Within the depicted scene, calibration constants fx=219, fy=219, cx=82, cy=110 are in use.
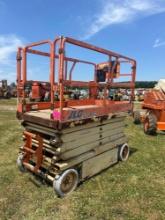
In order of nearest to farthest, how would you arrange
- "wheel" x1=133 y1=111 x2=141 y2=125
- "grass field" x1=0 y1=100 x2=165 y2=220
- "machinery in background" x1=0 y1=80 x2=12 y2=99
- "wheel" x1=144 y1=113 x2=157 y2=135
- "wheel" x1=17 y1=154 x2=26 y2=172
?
"grass field" x1=0 y1=100 x2=165 y2=220, "wheel" x1=17 y1=154 x2=26 y2=172, "wheel" x1=144 y1=113 x2=157 y2=135, "wheel" x1=133 y1=111 x2=141 y2=125, "machinery in background" x1=0 y1=80 x2=12 y2=99

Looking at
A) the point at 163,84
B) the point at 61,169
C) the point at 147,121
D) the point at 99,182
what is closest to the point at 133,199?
the point at 99,182

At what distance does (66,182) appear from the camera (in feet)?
13.1

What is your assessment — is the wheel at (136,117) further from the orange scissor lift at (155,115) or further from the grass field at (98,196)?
the grass field at (98,196)

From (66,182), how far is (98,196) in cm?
62

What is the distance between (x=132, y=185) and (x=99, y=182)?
25.7 inches

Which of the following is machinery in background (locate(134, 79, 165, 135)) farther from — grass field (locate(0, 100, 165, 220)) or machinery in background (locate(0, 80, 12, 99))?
machinery in background (locate(0, 80, 12, 99))

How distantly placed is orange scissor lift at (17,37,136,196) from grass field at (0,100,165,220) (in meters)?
0.23

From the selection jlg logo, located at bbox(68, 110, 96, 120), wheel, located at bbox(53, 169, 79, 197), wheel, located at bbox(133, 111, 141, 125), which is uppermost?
jlg logo, located at bbox(68, 110, 96, 120)

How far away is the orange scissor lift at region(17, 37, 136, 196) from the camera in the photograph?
372 centimetres

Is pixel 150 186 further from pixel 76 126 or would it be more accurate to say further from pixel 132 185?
pixel 76 126

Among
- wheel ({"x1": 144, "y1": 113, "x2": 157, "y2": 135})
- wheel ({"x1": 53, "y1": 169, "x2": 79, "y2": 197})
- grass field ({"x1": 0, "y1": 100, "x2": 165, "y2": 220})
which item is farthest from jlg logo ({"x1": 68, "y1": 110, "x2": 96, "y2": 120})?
wheel ({"x1": 144, "y1": 113, "x2": 157, "y2": 135})

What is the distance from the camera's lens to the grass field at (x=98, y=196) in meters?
3.42

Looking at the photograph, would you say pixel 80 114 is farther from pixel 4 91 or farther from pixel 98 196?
pixel 4 91

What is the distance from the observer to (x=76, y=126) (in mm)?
3979
